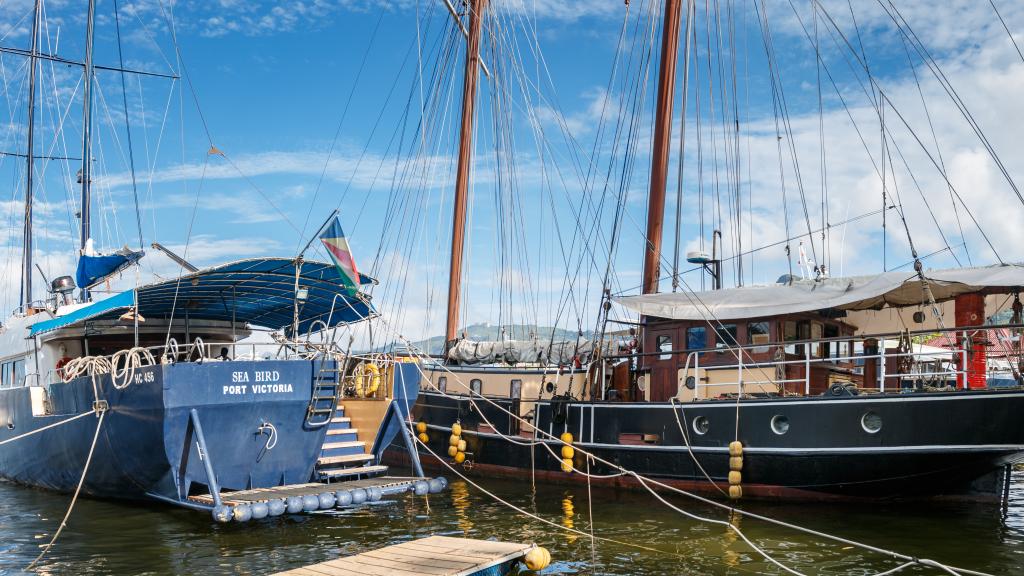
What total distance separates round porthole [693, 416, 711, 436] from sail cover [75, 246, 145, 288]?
10.9 metres

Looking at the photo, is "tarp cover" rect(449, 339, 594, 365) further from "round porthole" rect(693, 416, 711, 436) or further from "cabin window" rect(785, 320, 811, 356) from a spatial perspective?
"cabin window" rect(785, 320, 811, 356)

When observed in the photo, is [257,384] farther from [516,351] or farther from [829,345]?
[829,345]

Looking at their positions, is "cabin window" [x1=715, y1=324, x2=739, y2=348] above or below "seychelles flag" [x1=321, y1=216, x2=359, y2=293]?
below

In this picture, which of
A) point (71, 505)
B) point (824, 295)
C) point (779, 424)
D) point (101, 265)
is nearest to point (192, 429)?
point (71, 505)

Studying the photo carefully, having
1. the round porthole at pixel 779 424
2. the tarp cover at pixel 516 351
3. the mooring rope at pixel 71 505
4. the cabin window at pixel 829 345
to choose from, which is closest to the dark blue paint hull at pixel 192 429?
the mooring rope at pixel 71 505

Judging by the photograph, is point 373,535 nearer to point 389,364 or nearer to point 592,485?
point 389,364

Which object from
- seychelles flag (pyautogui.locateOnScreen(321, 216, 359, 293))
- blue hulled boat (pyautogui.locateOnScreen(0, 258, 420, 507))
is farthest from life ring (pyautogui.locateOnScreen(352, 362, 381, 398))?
seychelles flag (pyautogui.locateOnScreen(321, 216, 359, 293))

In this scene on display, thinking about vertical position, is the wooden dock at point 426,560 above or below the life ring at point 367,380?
below

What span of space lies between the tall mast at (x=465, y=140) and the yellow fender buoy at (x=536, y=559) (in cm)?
1795

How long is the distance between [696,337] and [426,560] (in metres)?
9.86

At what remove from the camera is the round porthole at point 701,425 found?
16219 mm

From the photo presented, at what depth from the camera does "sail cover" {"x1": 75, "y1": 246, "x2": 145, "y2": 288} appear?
16.4m

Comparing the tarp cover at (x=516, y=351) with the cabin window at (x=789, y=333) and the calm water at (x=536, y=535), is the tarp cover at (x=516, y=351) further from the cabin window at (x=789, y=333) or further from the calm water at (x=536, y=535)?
the calm water at (x=536, y=535)

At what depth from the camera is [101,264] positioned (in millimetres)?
16469
